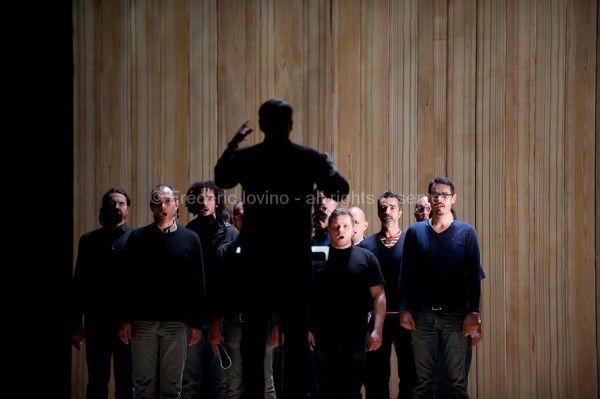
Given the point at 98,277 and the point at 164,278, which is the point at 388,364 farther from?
the point at 98,277

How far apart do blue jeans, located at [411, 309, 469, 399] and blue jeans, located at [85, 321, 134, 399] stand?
1621mm

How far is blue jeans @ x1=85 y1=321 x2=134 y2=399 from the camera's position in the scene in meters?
4.34

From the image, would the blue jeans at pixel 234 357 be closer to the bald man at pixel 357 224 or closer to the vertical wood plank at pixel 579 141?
the bald man at pixel 357 224

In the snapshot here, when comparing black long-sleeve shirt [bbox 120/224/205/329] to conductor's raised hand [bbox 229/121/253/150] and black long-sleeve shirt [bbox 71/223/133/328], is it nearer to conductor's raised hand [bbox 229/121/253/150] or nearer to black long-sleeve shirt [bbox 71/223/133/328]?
black long-sleeve shirt [bbox 71/223/133/328]

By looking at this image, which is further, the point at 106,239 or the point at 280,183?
the point at 106,239

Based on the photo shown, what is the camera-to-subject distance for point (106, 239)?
175 inches

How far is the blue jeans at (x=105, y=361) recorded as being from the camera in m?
4.34

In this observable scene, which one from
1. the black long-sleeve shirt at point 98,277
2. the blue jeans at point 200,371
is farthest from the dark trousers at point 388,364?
the black long-sleeve shirt at point 98,277

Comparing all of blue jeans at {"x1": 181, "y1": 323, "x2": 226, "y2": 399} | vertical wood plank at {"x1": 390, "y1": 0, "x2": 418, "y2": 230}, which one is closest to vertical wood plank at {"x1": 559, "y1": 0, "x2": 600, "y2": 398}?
vertical wood plank at {"x1": 390, "y1": 0, "x2": 418, "y2": 230}

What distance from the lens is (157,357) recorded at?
4090 mm

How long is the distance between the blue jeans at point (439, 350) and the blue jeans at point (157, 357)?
128cm
